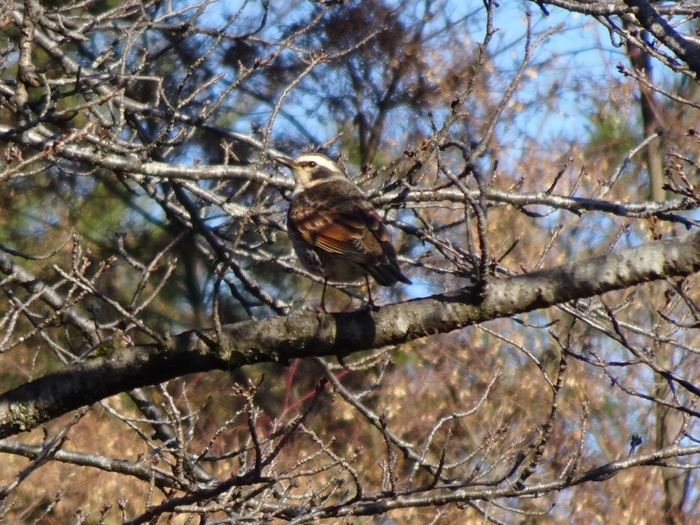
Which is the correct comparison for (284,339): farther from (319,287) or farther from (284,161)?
(319,287)

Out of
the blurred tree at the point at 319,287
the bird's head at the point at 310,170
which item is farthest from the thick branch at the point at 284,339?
the bird's head at the point at 310,170

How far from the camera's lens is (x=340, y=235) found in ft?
17.0

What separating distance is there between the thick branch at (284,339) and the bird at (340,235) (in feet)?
2.58

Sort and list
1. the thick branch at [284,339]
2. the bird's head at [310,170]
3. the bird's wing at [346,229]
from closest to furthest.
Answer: the thick branch at [284,339]
the bird's wing at [346,229]
the bird's head at [310,170]

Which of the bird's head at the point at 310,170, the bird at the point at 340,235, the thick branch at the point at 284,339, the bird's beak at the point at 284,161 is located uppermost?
the bird's beak at the point at 284,161

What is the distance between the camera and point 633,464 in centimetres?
423

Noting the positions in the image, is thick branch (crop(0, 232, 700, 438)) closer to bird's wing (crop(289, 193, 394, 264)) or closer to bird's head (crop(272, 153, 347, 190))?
bird's wing (crop(289, 193, 394, 264))

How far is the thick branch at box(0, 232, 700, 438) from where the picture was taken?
3574mm

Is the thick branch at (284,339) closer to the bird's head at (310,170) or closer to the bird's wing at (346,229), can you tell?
the bird's wing at (346,229)

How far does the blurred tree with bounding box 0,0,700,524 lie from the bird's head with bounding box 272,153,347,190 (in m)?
0.22

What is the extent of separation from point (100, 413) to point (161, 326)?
116 cm

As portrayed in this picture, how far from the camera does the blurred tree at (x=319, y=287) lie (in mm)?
3879

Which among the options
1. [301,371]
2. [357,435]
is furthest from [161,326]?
[357,435]

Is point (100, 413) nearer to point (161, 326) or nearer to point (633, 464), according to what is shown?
point (161, 326)
